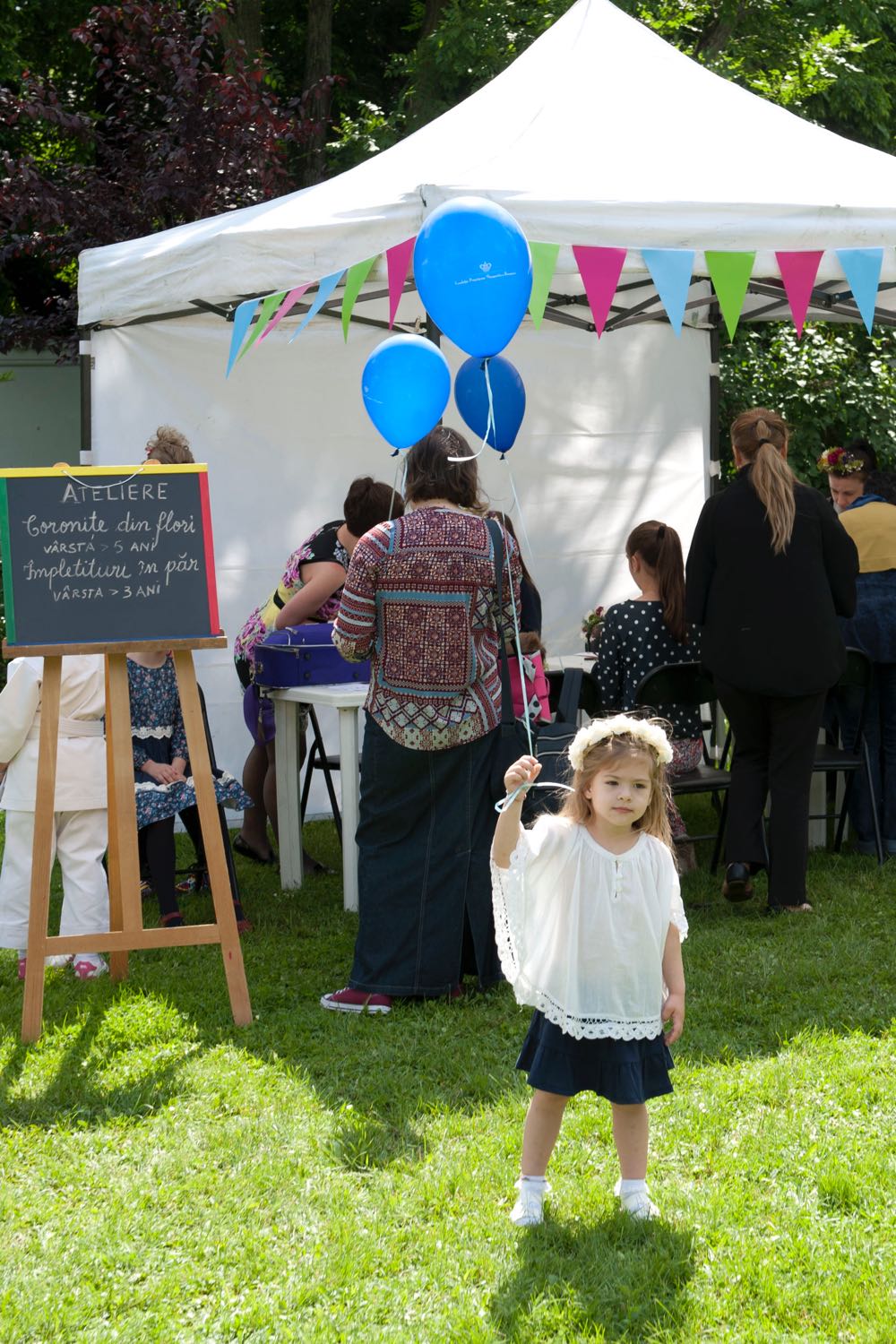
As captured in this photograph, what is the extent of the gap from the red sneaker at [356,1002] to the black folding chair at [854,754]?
203 cm

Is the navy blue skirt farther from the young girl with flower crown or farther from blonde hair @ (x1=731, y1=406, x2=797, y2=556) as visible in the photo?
blonde hair @ (x1=731, y1=406, x2=797, y2=556)

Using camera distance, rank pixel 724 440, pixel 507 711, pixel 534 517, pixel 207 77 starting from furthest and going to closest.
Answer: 1. pixel 724 440
2. pixel 207 77
3. pixel 534 517
4. pixel 507 711

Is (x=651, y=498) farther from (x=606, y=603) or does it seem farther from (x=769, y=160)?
(x=769, y=160)

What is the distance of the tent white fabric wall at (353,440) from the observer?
681cm

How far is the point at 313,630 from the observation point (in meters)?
5.48

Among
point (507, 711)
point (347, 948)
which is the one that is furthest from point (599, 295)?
point (347, 948)

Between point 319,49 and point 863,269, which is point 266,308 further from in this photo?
point 319,49

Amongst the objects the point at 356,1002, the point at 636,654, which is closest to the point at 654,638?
the point at 636,654

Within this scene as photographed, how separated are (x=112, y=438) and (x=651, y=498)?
3119mm

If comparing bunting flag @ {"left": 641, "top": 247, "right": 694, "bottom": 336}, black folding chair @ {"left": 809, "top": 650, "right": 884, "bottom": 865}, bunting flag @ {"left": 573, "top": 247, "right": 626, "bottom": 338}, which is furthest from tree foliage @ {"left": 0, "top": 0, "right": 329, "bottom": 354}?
black folding chair @ {"left": 809, "top": 650, "right": 884, "bottom": 865}

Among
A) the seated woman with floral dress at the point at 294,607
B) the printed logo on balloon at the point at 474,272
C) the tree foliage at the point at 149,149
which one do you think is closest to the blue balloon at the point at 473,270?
the printed logo on balloon at the point at 474,272

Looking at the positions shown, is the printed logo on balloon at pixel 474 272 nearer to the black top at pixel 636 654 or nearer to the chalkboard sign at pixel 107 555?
the chalkboard sign at pixel 107 555

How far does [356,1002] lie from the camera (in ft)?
14.0

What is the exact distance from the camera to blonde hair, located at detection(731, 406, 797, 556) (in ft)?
16.0
